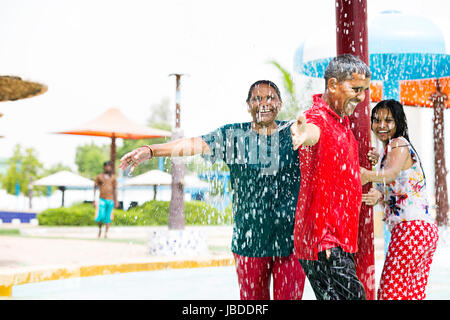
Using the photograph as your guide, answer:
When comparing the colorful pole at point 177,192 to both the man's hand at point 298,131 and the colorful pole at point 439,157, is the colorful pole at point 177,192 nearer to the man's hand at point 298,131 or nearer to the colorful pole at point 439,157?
the colorful pole at point 439,157

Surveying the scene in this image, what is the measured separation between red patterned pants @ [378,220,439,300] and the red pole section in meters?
0.09

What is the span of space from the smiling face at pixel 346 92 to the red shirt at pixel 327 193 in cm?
6

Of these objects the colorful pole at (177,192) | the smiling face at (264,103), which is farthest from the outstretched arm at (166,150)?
the colorful pole at (177,192)

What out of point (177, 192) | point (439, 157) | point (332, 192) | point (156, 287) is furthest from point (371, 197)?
point (439, 157)

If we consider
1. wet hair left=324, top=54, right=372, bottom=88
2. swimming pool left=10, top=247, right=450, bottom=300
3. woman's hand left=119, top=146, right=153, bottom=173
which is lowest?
swimming pool left=10, top=247, right=450, bottom=300

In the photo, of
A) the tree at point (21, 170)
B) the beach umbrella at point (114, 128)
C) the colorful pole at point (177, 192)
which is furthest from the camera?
the tree at point (21, 170)

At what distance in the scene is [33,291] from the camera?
16.8ft

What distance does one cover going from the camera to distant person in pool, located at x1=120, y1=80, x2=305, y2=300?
2.50 m

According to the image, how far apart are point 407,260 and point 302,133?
1059 mm

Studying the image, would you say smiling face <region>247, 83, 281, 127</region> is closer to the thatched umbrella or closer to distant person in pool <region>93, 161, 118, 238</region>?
the thatched umbrella

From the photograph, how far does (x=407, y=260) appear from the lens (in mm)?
2615

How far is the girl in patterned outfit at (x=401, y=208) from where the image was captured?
2.62 m

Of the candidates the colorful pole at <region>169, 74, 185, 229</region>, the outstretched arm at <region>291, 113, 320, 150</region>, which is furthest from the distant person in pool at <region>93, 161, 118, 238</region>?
the outstretched arm at <region>291, 113, 320, 150</region>
